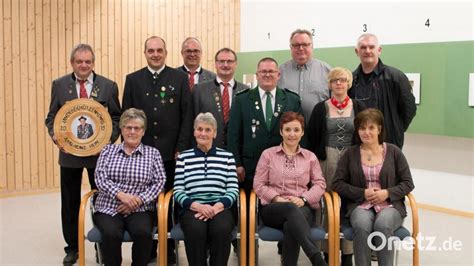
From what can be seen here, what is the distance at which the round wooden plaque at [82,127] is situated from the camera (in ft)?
14.3

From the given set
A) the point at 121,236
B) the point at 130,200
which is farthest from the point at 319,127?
the point at 121,236

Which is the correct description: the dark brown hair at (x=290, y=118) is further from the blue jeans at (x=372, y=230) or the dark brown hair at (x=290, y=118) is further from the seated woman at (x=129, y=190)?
the seated woman at (x=129, y=190)

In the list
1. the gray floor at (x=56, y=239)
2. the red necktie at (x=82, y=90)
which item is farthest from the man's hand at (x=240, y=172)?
the red necktie at (x=82, y=90)

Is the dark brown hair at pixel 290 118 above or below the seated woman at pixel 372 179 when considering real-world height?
above

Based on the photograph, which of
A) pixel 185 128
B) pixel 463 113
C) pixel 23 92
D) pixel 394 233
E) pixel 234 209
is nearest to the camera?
pixel 394 233

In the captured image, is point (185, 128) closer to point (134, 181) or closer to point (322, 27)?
point (134, 181)

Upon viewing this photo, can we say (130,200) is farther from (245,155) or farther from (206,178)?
(245,155)

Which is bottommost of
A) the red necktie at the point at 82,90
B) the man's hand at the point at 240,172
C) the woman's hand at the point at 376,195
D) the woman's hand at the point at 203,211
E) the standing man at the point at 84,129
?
the woman's hand at the point at 203,211

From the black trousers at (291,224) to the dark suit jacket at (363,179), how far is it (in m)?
0.28

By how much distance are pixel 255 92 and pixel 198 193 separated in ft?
2.91

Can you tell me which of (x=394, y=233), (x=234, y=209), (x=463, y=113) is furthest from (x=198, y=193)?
(x=463, y=113)

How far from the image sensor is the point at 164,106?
4.56 meters

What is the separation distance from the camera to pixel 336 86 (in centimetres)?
425

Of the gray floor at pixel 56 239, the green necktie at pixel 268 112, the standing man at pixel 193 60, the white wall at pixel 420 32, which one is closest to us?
the green necktie at pixel 268 112
